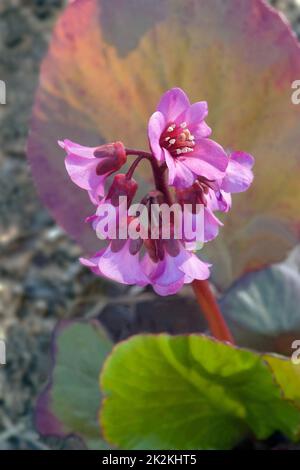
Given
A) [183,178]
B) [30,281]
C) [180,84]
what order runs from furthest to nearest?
[30,281] → [180,84] → [183,178]

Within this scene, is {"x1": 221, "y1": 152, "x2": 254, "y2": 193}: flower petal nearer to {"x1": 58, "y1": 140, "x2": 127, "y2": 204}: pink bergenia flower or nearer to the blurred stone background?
{"x1": 58, "y1": 140, "x2": 127, "y2": 204}: pink bergenia flower

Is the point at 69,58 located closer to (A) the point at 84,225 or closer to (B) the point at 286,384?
(A) the point at 84,225

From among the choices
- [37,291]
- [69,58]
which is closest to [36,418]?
[37,291]

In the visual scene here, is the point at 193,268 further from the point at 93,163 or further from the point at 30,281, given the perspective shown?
the point at 30,281

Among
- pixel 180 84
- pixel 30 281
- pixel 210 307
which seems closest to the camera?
pixel 210 307

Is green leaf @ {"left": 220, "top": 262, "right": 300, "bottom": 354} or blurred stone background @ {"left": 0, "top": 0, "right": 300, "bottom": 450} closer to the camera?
green leaf @ {"left": 220, "top": 262, "right": 300, "bottom": 354}

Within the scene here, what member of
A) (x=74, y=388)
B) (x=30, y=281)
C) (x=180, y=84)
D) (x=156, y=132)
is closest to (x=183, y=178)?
(x=156, y=132)

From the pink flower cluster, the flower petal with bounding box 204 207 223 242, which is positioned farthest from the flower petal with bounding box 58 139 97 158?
the flower petal with bounding box 204 207 223 242
